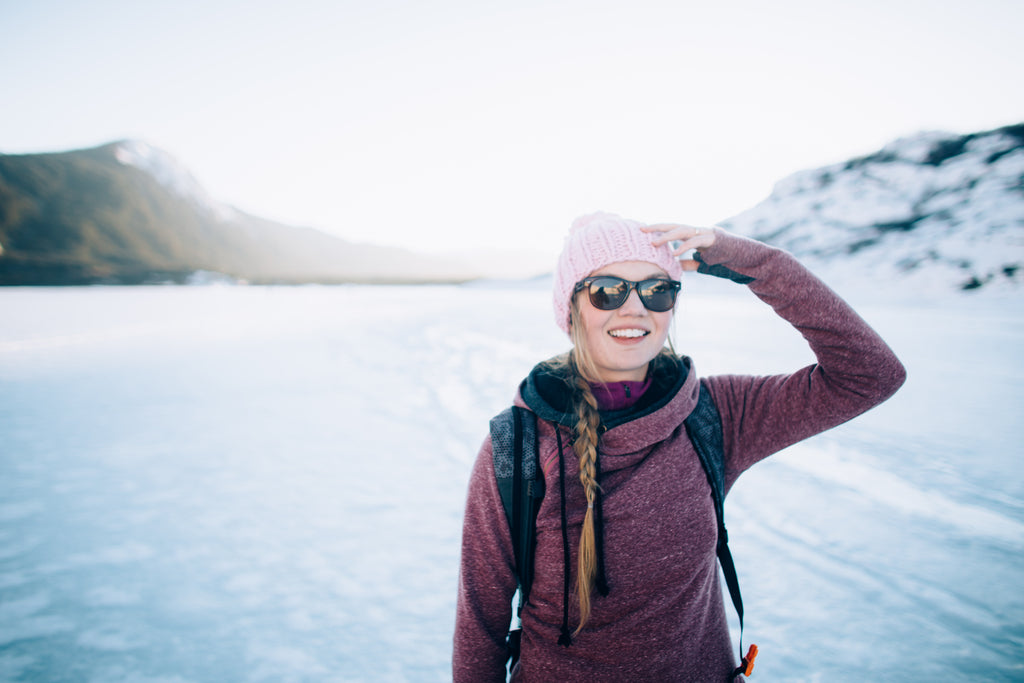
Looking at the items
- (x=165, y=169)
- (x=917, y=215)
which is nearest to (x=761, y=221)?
(x=917, y=215)

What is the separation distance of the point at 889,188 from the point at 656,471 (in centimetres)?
2389

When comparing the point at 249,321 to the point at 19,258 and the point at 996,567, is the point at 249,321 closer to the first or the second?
the point at 996,567

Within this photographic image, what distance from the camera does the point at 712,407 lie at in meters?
1.35

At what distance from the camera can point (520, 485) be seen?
1137 mm

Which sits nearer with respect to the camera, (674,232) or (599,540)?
(599,540)

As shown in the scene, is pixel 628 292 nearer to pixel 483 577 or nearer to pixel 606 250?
pixel 606 250

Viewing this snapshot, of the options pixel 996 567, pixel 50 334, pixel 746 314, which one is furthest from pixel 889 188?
pixel 50 334

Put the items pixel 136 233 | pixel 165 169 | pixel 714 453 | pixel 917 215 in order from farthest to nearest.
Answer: pixel 165 169
pixel 136 233
pixel 917 215
pixel 714 453

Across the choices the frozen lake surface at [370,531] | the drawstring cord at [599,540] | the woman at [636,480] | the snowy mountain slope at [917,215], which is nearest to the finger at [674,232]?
the woman at [636,480]

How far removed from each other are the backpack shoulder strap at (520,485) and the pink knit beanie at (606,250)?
54 cm

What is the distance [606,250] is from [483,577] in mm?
1006

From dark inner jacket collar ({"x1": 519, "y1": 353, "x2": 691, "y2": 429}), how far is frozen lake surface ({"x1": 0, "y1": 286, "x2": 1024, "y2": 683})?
5.08ft

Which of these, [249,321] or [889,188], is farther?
[889,188]

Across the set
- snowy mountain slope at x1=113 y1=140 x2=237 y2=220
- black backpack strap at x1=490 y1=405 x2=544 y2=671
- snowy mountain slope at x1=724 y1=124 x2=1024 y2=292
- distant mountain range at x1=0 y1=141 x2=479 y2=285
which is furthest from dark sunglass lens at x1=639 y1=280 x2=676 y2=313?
snowy mountain slope at x1=113 y1=140 x2=237 y2=220
